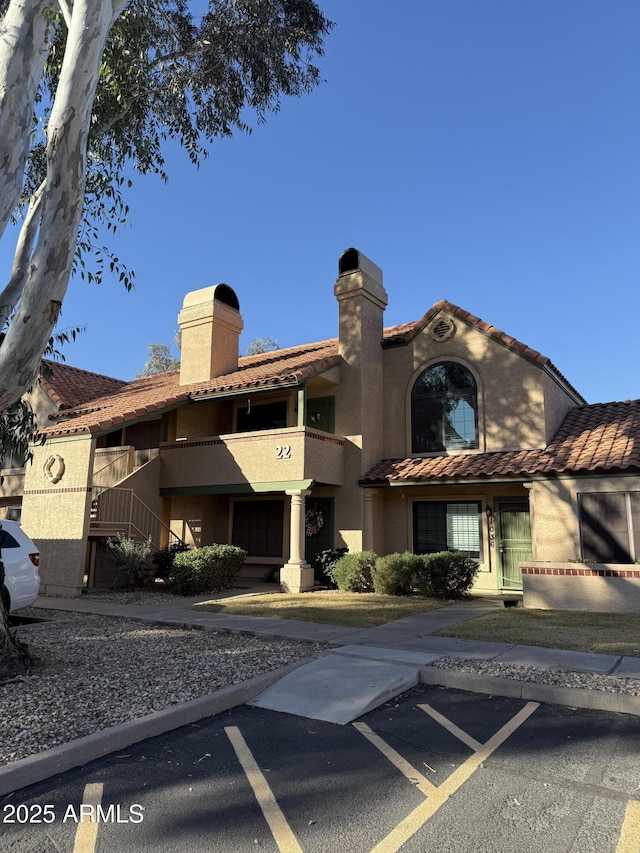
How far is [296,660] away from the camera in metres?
7.32

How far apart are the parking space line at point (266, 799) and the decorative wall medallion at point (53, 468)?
475 inches

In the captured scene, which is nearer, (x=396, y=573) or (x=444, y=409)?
(x=396, y=573)

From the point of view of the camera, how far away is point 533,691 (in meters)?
5.95

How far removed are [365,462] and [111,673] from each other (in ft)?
36.1

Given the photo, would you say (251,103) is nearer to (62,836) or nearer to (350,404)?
(350,404)

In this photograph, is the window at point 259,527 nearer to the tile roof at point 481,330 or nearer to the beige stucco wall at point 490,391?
the beige stucco wall at point 490,391

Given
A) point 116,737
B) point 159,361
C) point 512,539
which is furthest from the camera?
point 159,361

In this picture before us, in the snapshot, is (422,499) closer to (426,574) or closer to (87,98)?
(426,574)

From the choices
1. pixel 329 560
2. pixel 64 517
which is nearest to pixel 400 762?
pixel 329 560

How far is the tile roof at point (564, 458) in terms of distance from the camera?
13562 millimetres

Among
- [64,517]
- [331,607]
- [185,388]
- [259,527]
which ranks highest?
[185,388]

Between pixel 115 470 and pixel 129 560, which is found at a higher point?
pixel 115 470

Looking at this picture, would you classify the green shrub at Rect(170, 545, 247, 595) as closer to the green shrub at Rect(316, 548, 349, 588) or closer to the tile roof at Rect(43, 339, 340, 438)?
the green shrub at Rect(316, 548, 349, 588)

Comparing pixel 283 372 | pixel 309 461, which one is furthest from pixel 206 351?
pixel 309 461
